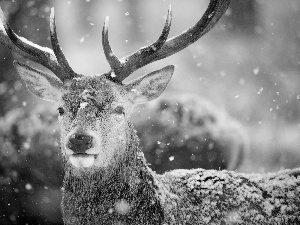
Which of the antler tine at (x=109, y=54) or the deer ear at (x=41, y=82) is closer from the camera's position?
the antler tine at (x=109, y=54)

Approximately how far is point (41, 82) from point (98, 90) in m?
0.88

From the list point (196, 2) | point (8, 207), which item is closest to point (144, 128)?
point (8, 207)

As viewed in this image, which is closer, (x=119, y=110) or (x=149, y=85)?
(x=119, y=110)

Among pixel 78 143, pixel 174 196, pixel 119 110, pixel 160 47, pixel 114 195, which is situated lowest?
pixel 114 195

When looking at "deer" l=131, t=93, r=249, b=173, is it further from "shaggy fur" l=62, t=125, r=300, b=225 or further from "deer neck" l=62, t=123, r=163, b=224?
"deer neck" l=62, t=123, r=163, b=224

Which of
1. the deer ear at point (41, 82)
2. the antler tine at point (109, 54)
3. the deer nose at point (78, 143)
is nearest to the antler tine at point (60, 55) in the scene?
the deer ear at point (41, 82)

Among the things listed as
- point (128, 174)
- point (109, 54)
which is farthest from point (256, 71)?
point (128, 174)

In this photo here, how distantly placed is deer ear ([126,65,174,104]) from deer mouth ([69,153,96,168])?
933 mm

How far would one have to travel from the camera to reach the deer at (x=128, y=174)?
352cm

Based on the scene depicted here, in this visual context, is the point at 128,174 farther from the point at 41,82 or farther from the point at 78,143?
the point at 41,82

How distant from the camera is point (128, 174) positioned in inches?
145

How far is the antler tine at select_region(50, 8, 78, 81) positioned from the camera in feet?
13.0

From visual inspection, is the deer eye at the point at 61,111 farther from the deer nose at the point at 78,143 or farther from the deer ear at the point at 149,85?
the deer ear at the point at 149,85

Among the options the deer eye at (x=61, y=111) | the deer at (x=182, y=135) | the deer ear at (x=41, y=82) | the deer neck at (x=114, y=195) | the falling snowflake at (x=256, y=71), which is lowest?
the deer neck at (x=114, y=195)
